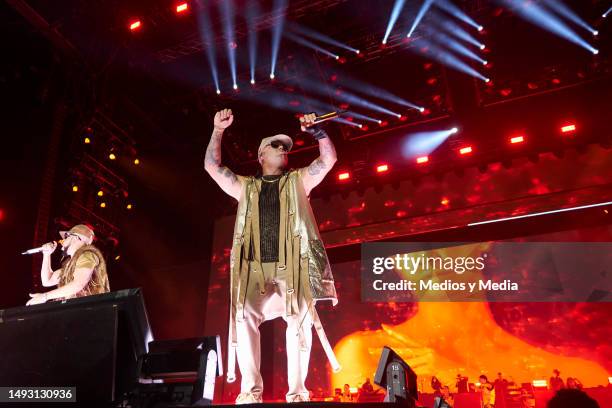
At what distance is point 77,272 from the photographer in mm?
3830

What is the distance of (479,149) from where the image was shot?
7.46m

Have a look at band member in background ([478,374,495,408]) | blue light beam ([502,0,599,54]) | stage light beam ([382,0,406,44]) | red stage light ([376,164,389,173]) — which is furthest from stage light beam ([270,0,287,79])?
band member in background ([478,374,495,408])

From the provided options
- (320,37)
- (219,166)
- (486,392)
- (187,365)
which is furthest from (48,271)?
(486,392)

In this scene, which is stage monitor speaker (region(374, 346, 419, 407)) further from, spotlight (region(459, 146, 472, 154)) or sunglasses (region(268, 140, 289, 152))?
spotlight (region(459, 146, 472, 154))

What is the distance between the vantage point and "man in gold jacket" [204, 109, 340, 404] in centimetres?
341

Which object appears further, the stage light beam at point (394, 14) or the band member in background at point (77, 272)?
the stage light beam at point (394, 14)

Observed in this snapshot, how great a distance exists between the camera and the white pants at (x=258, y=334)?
10.9 feet

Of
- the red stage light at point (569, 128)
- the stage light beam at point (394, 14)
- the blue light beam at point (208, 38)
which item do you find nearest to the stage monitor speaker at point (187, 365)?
the blue light beam at point (208, 38)

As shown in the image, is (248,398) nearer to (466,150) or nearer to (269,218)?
(269,218)

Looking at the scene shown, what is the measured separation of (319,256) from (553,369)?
5.03 metres

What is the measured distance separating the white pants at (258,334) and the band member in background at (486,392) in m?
4.60

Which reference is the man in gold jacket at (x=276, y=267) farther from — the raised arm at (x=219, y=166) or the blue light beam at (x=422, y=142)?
the blue light beam at (x=422, y=142)

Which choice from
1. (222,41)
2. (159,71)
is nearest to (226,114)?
(222,41)

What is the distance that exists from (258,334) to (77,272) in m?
1.40
